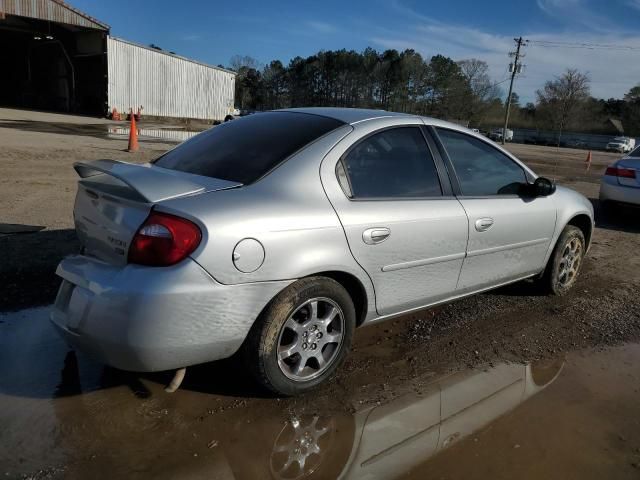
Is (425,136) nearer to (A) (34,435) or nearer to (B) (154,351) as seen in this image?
(B) (154,351)

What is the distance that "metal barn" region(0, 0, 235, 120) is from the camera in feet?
107

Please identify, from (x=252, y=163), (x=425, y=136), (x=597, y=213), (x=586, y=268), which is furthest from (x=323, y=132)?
(x=597, y=213)

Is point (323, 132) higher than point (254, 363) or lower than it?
higher

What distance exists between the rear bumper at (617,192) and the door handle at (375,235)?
7007mm

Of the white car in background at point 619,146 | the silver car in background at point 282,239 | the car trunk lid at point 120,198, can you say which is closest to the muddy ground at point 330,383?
the silver car in background at point 282,239

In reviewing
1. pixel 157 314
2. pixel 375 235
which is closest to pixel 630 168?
pixel 375 235

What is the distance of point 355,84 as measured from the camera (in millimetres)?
87062

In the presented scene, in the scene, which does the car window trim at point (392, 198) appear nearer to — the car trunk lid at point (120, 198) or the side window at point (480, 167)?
the side window at point (480, 167)

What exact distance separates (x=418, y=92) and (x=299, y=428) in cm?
8347

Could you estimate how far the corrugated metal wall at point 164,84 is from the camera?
33.3 m

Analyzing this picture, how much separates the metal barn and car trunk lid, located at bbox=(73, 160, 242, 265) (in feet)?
107

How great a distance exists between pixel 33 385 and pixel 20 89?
45.5 meters

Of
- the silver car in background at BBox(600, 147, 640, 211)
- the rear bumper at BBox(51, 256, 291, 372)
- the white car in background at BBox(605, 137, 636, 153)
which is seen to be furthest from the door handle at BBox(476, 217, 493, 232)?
the white car in background at BBox(605, 137, 636, 153)

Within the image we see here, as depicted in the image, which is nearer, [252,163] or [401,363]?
[252,163]
